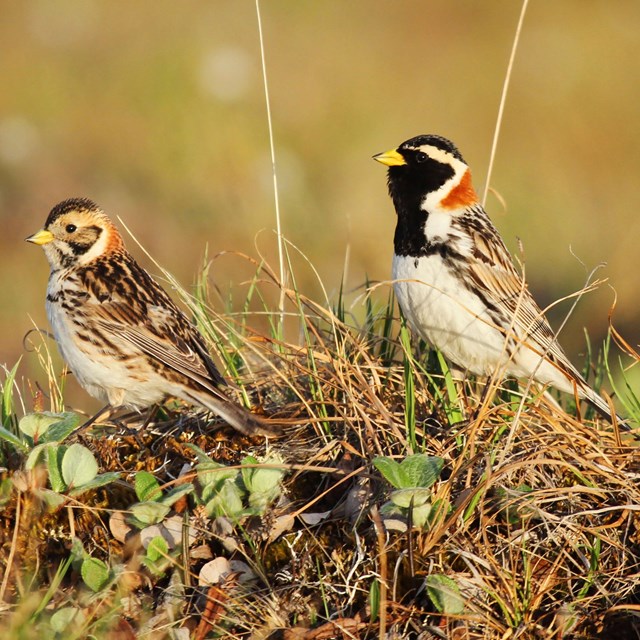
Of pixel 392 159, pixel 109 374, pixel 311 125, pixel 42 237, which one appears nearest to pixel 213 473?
pixel 109 374

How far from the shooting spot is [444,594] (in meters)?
3.82

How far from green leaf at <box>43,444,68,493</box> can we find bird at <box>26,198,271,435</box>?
2.85ft

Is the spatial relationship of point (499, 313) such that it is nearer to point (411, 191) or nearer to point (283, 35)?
point (411, 191)

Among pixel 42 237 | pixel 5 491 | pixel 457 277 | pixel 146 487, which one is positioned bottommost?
pixel 457 277

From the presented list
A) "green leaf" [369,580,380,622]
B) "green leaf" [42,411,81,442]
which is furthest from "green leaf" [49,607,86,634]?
"green leaf" [369,580,380,622]

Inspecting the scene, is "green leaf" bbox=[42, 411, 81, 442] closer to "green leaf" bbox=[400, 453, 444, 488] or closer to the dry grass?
the dry grass

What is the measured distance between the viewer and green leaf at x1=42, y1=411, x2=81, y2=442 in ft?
14.8

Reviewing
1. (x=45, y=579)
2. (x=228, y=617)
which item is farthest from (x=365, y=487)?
(x=45, y=579)

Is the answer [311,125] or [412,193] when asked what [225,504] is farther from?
[311,125]

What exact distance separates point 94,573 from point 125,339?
170 centimetres

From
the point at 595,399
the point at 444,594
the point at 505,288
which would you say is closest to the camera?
the point at 444,594

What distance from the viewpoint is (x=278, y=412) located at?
16.5 feet

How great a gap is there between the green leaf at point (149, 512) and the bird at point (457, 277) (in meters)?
1.83

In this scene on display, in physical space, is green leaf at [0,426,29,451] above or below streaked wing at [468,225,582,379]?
above
